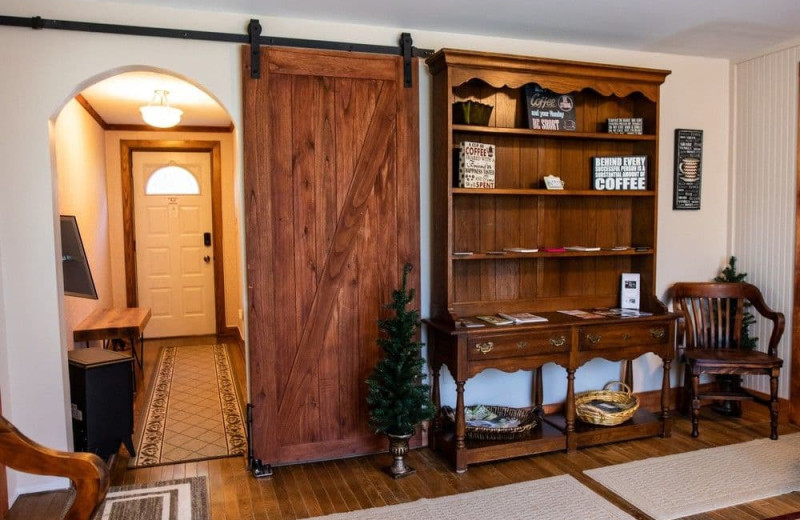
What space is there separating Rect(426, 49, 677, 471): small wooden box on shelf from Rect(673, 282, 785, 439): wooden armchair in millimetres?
227

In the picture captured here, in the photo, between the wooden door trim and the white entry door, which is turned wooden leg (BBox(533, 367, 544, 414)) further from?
the white entry door

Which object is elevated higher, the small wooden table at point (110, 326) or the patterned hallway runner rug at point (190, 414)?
the small wooden table at point (110, 326)

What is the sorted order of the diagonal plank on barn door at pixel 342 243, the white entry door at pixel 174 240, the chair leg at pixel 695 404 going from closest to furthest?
the diagonal plank on barn door at pixel 342 243 < the chair leg at pixel 695 404 < the white entry door at pixel 174 240

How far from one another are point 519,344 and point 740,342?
1.77 m

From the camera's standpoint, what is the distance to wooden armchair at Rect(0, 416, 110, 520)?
138 centimetres

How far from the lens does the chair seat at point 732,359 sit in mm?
3672

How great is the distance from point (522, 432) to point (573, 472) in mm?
374

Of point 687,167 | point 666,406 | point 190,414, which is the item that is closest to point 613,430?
point 666,406

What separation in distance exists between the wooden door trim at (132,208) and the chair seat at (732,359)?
5.09 metres

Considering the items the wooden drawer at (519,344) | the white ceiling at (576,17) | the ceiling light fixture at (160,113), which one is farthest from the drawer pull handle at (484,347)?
the ceiling light fixture at (160,113)

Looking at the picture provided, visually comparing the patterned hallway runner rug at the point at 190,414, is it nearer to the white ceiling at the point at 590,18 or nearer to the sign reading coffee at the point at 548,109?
the white ceiling at the point at 590,18

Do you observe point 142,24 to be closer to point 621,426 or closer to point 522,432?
point 522,432

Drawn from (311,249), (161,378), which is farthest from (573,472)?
(161,378)

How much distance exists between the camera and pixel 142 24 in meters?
3.08
